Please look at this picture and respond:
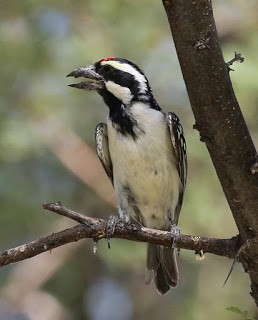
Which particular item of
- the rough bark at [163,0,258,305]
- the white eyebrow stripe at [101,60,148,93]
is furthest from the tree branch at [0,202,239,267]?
the white eyebrow stripe at [101,60,148,93]

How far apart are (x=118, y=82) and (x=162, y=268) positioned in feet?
3.45

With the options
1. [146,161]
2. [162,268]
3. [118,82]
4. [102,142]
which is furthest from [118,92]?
[162,268]

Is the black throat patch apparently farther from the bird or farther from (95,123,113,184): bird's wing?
(95,123,113,184): bird's wing

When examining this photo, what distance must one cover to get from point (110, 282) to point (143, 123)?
142 inches

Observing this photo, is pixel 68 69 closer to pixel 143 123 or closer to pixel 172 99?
pixel 172 99

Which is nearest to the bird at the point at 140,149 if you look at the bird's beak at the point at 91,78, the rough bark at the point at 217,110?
the bird's beak at the point at 91,78

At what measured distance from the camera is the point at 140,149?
427 cm

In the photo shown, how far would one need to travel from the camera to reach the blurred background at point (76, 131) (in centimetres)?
619

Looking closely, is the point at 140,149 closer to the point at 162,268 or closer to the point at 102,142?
the point at 102,142

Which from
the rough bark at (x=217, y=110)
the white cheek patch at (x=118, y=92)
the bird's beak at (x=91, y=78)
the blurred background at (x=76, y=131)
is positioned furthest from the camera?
the blurred background at (x=76, y=131)

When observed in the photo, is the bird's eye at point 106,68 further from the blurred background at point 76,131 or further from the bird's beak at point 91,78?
the blurred background at point 76,131

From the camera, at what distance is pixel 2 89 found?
671 centimetres

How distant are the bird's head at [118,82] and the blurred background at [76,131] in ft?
5.71

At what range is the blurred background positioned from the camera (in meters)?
6.19
